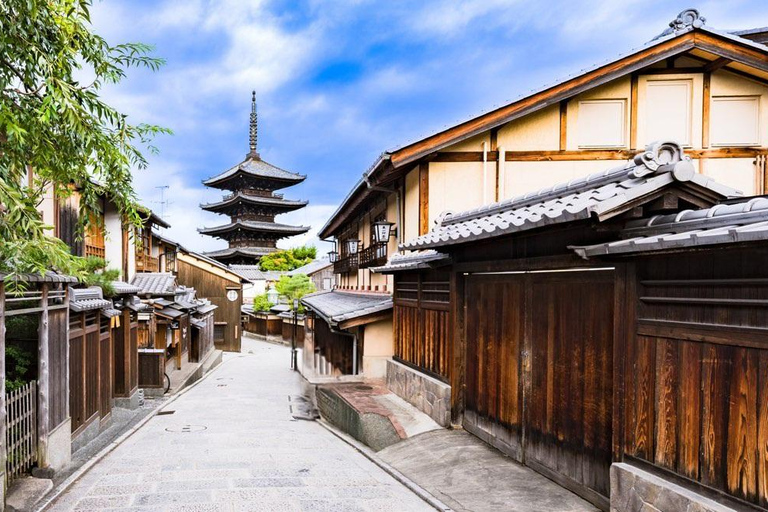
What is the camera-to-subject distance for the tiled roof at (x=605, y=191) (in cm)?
516

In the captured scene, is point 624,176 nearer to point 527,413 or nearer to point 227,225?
point 527,413

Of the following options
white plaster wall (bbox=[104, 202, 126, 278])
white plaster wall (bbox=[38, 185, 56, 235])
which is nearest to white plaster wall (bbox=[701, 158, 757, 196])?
white plaster wall (bbox=[38, 185, 56, 235])

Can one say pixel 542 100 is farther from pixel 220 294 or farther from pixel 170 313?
pixel 220 294

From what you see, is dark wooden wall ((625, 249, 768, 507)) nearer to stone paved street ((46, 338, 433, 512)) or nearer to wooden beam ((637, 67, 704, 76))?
stone paved street ((46, 338, 433, 512))

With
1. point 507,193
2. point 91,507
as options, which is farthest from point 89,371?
point 507,193

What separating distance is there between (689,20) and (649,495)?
11.0 m

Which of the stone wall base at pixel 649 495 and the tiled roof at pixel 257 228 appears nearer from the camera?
the stone wall base at pixel 649 495

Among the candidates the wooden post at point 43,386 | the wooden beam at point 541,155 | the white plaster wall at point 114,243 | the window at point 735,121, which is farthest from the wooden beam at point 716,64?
the white plaster wall at point 114,243

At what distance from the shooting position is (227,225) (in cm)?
5806

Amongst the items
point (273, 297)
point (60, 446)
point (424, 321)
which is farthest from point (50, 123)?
point (273, 297)

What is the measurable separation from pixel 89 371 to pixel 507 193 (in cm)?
1026

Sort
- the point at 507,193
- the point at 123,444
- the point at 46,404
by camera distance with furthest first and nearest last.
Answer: the point at 507,193
the point at 123,444
the point at 46,404

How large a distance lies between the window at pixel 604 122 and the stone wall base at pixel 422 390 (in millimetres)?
6967

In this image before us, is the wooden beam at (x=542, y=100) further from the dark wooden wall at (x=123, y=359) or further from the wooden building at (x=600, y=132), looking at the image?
the dark wooden wall at (x=123, y=359)
